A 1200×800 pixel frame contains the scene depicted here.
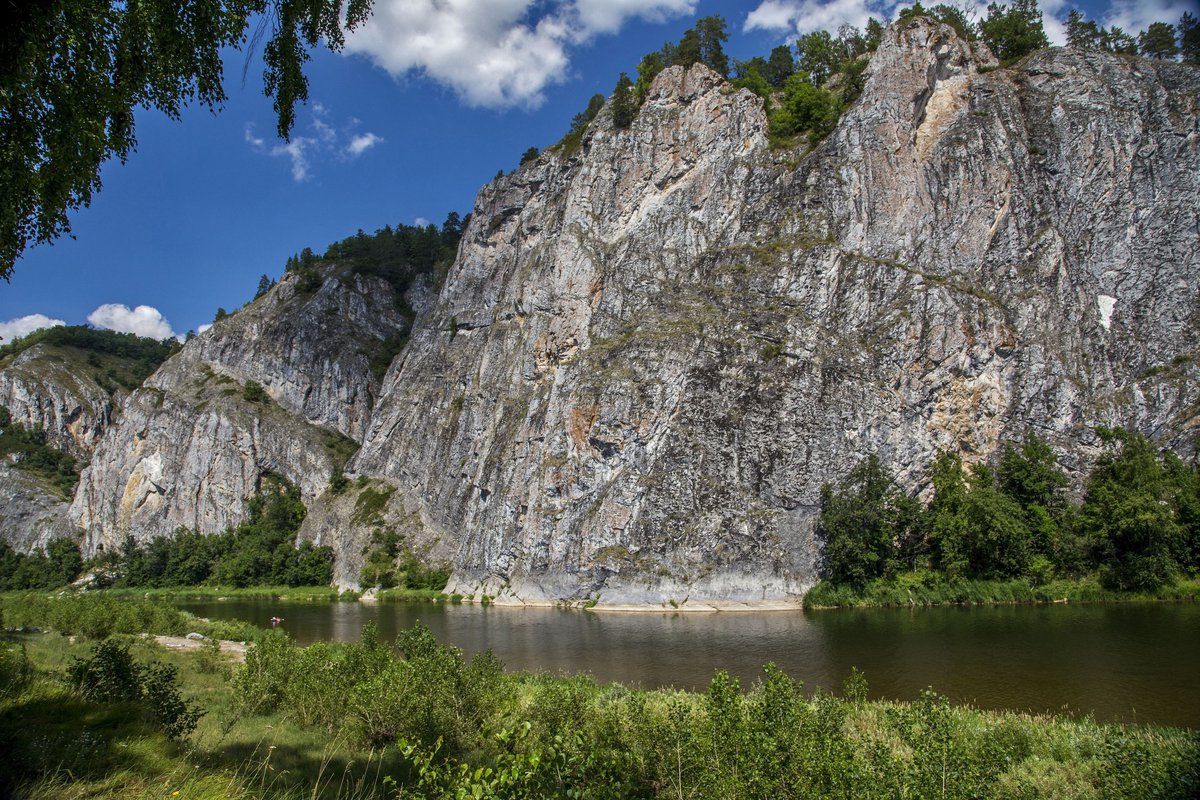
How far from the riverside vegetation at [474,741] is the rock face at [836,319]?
38475mm

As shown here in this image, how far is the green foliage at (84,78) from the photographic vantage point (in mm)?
5723

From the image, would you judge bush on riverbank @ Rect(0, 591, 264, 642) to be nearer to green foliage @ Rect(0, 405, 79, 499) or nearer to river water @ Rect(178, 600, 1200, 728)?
river water @ Rect(178, 600, 1200, 728)

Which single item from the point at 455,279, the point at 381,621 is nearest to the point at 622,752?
the point at 381,621

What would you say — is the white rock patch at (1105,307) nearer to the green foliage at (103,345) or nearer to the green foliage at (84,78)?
the green foliage at (84,78)

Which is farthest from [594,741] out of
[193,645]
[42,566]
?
[42,566]

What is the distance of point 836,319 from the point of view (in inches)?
2378

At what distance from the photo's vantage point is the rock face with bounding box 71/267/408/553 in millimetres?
104062

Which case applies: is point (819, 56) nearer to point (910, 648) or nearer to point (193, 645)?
point (910, 648)

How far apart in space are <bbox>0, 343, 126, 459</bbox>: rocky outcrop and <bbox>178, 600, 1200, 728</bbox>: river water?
108 m

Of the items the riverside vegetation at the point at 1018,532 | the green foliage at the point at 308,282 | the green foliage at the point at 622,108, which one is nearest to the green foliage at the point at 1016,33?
the green foliage at the point at 622,108

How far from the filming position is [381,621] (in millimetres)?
49875

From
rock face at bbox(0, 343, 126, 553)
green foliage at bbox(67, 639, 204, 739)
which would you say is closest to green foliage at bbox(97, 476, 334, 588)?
rock face at bbox(0, 343, 126, 553)

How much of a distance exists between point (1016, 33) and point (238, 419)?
123 metres

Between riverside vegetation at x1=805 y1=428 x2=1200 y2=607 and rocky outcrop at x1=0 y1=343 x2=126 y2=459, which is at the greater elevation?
rocky outcrop at x1=0 y1=343 x2=126 y2=459
